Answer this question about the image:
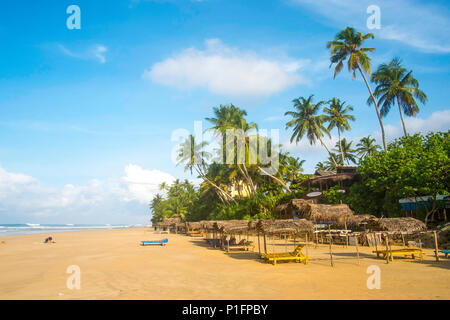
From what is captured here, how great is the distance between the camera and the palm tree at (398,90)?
1112 inches

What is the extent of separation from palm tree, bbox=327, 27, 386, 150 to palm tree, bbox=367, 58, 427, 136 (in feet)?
6.13

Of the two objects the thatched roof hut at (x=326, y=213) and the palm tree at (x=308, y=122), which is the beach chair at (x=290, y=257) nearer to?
the thatched roof hut at (x=326, y=213)

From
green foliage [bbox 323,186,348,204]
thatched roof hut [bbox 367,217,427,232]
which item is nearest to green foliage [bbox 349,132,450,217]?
green foliage [bbox 323,186,348,204]

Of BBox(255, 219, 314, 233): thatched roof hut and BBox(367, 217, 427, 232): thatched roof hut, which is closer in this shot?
BBox(367, 217, 427, 232): thatched roof hut

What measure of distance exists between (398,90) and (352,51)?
232 inches

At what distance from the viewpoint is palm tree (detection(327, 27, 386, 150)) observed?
28.0 metres

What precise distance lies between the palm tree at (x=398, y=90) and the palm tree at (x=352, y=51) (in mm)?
1868

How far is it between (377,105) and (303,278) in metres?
24.2

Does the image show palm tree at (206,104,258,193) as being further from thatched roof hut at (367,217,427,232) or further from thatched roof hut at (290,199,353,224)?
thatched roof hut at (367,217,427,232)

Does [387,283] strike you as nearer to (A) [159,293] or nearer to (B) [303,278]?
(B) [303,278]

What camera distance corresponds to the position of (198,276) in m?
10.7

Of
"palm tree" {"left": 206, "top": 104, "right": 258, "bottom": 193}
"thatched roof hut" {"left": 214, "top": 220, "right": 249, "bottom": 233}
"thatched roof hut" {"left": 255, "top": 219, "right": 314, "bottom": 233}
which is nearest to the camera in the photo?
"thatched roof hut" {"left": 255, "top": 219, "right": 314, "bottom": 233}

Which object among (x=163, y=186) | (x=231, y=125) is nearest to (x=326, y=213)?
(x=231, y=125)
